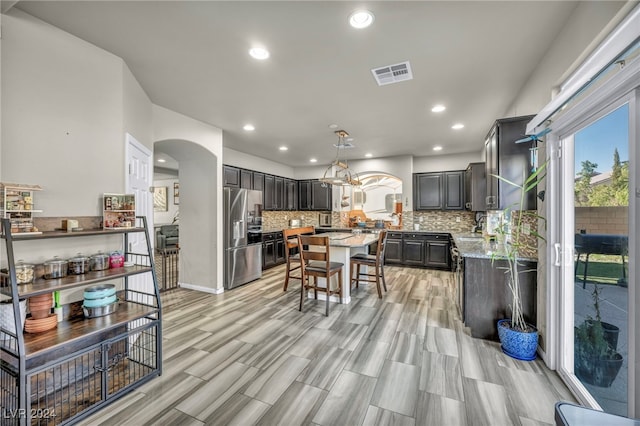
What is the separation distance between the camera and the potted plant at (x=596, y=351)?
1.62 m

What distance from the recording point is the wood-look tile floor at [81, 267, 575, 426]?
1.70 m

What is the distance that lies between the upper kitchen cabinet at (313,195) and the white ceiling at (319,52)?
11.6 feet

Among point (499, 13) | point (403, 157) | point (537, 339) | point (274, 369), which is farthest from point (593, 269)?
point (403, 157)

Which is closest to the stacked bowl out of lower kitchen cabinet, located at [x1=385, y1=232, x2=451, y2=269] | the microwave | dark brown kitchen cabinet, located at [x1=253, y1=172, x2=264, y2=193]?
dark brown kitchen cabinet, located at [x1=253, y1=172, x2=264, y2=193]

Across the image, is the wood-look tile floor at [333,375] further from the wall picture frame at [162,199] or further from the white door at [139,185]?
the wall picture frame at [162,199]

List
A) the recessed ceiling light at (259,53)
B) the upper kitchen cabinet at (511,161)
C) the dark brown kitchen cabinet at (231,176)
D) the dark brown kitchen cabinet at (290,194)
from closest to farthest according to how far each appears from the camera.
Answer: the recessed ceiling light at (259,53) → the upper kitchen cabinet at (511,161) → the dark brown kitchen cabinet at (231,176) → the dark brown kitchen cabinet at (290,194)

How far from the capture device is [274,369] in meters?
2.21

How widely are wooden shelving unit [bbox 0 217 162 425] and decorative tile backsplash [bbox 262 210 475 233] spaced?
15.4 feet

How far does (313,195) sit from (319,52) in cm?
537

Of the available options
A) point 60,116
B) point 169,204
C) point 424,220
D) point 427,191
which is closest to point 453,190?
point 427,191

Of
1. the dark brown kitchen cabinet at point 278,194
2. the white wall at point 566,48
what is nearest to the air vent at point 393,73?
the white wall at point 566,48

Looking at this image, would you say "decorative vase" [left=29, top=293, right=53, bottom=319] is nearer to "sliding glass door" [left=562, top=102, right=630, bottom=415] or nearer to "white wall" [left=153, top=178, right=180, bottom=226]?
"sliding glass door" [left=562, top=102, right=630, bottom=415]

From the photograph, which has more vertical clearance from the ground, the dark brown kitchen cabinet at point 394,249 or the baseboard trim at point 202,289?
the dark brown kitchen cabinet at point 394,249

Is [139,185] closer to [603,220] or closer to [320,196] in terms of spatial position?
[603,220]
